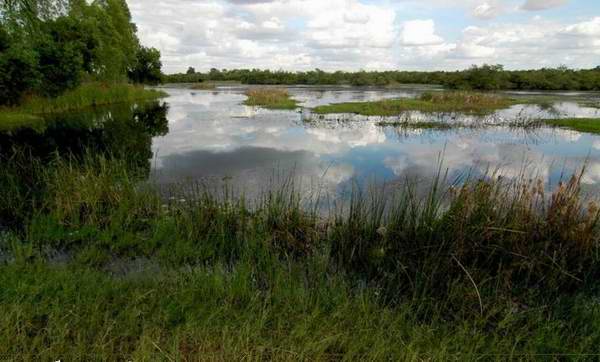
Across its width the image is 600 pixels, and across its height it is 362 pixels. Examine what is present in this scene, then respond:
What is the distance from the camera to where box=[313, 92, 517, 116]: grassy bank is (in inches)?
1080

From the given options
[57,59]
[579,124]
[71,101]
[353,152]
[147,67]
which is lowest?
[353,152]

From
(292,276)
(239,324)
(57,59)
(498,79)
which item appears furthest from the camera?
(498,79)

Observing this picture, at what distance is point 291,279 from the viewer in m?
4.25

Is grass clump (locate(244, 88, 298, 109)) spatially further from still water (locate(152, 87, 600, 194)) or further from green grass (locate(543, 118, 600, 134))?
green grass (locate(543, 118, 600, 134))

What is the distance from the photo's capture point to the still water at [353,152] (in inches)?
415

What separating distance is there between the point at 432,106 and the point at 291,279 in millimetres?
27870

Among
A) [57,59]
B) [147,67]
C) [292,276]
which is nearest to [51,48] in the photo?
[57,59]

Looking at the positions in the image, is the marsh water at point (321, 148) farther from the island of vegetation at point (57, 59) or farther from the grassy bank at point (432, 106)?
the grassy bank at point (432, 106)

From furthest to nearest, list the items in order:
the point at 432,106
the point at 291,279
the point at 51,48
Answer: the point at 432,106
the point at 51,48
the point at 291,279

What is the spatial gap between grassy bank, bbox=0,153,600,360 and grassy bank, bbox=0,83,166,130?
18.4 meters

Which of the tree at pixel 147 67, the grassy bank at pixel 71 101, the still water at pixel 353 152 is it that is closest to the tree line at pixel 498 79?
the still water at pixel 353 152

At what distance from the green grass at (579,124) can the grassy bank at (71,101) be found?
3038cm

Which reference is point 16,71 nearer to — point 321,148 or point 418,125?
point 321,148

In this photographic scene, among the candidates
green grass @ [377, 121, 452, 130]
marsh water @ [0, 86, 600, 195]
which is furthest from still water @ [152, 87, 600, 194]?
green grass @ [377, 121, 452, 130]
